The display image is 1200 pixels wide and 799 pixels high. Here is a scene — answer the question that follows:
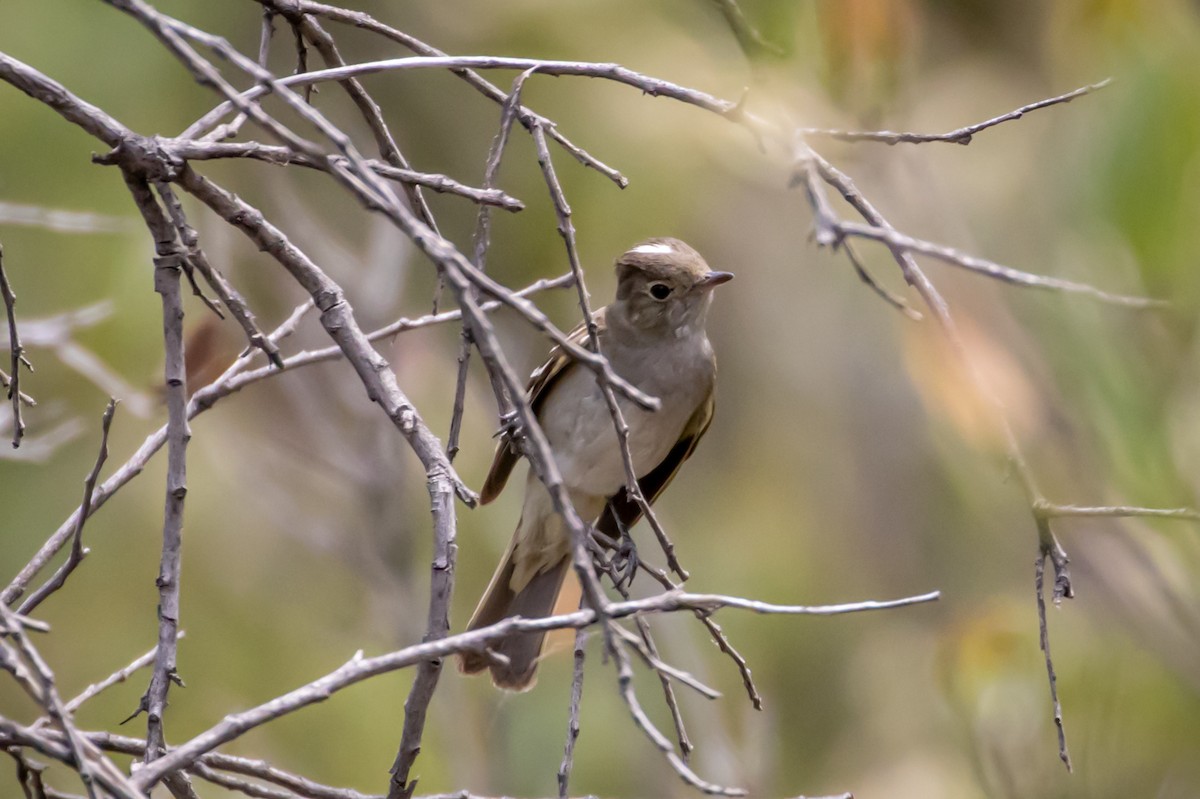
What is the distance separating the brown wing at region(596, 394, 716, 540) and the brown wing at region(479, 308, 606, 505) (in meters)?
0.39

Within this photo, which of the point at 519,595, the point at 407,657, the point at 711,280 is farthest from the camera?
the point at 519,595

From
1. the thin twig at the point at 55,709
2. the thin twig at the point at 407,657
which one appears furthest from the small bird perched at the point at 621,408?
the thin twig at the point at 55,709

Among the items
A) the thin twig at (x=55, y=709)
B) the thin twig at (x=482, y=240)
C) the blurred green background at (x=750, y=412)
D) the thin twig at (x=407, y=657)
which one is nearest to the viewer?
the thin twig at (x=55, y=709)

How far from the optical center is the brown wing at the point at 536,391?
3.95 meters

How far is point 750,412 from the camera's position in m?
11.3

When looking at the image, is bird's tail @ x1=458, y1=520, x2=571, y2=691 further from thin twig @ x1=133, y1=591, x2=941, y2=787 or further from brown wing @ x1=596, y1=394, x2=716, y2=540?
thin twig @ x1=133, y1=591, x2=941, y2=787

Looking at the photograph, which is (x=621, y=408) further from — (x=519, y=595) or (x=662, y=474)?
(x=519, y=595)

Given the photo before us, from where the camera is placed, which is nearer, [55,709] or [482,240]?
[55,709]

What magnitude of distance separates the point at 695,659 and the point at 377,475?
158 cm

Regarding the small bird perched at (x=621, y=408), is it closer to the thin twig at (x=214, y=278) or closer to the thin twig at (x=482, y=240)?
the thin twig at (x=482, y=240)

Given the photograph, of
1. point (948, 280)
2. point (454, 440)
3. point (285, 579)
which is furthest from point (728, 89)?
point (454, 440)

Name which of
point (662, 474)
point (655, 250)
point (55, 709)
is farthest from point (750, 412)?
point (55, 709)

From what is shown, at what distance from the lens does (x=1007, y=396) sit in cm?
374

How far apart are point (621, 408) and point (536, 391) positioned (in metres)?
0.35
